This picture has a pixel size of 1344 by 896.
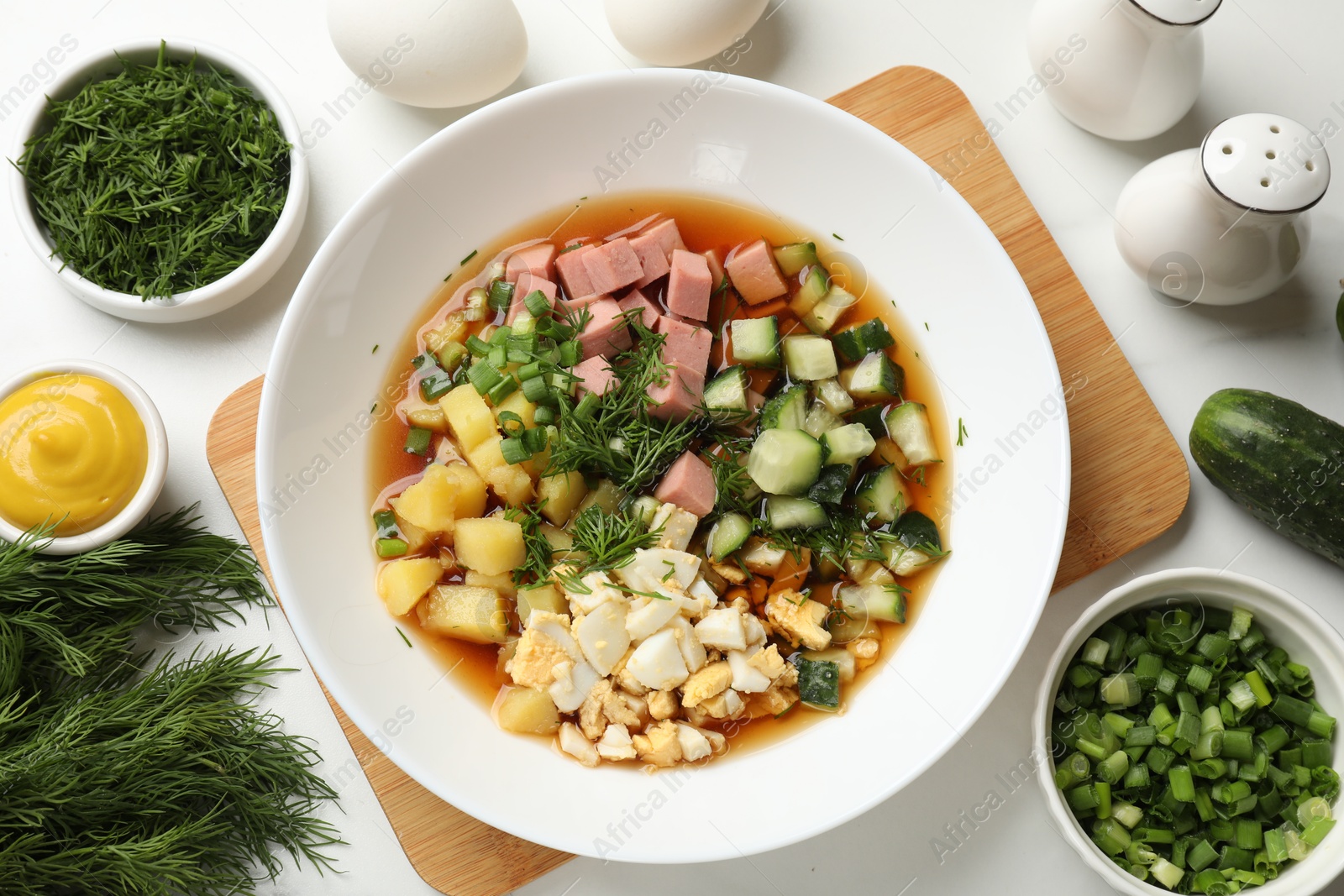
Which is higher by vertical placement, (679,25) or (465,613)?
(679,25)

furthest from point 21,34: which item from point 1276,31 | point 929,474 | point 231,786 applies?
point 1276,31

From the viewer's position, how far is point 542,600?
250 centimetres

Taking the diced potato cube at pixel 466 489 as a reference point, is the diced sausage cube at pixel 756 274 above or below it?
above

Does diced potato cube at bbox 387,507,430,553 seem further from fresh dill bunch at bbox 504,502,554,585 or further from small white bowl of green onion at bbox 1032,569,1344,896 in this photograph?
small white bowl of green onion at bbox 1032,569,1344,896

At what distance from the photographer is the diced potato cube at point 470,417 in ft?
8.29

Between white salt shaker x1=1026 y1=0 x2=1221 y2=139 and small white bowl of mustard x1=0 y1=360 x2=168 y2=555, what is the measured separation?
2.94 meters

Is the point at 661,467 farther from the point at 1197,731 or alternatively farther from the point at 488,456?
the point at 1197,731

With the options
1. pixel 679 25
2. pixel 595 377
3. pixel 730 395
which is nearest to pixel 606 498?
pixel 595 377

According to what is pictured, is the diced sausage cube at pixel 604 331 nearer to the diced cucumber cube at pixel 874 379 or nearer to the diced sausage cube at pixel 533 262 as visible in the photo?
the diced sausage cube at pixel 533 262

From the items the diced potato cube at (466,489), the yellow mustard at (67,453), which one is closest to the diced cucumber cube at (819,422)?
the diced potato cube at (466,489)

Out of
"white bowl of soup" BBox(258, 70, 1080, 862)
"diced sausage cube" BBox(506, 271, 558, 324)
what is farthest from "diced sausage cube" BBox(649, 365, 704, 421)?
"diced sausage cube" BBox(506, 271, 558, 324)

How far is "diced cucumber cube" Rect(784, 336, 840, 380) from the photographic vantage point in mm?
2648

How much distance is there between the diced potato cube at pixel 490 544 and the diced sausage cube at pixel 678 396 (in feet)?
1.74

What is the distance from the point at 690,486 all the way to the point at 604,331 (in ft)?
1.73
